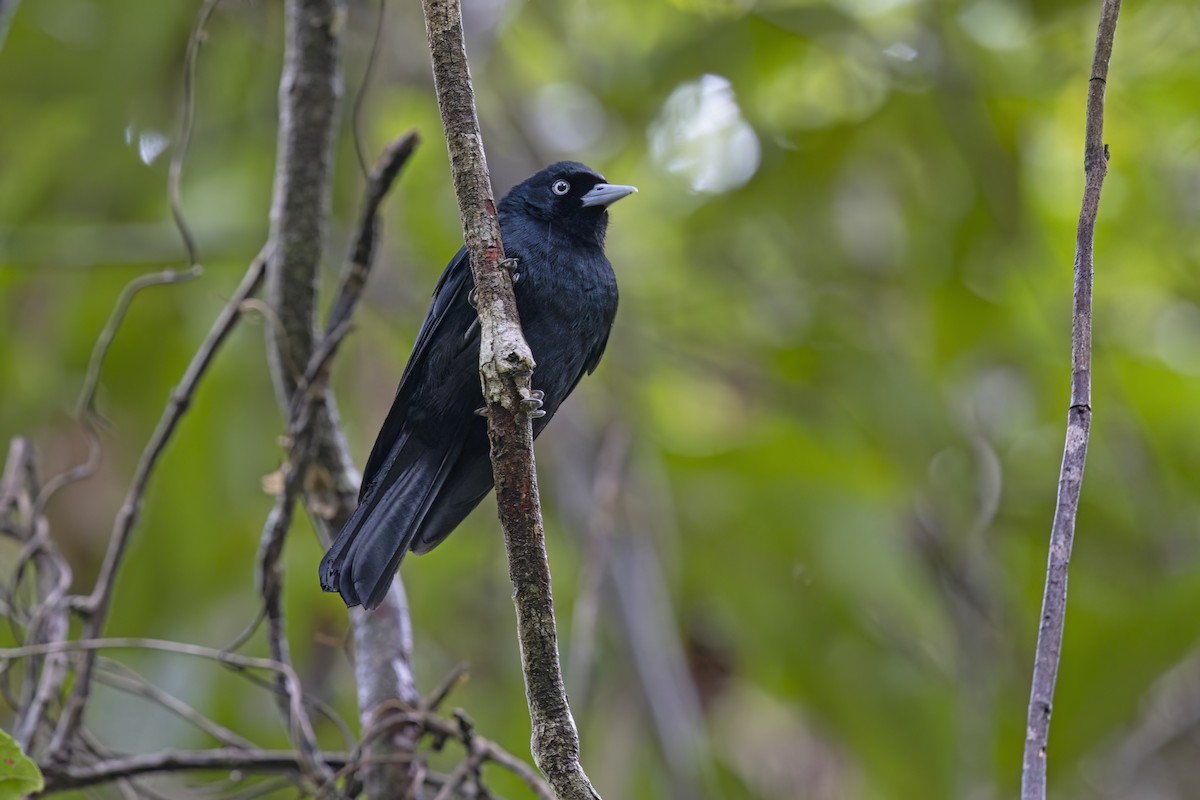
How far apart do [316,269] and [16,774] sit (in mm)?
1588

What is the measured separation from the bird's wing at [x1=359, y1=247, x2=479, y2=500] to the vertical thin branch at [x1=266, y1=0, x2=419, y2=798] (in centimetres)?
21

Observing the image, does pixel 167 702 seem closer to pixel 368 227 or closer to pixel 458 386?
pixel 458 386

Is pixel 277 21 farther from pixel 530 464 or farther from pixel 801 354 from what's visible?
pixel 530 464

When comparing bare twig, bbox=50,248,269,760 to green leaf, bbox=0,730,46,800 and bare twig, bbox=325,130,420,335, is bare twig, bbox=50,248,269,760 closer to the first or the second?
bare twig, bbox=325,130,420,335

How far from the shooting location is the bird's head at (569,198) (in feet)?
12.8

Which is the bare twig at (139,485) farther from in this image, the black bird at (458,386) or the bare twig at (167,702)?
the black bird at (458,386)

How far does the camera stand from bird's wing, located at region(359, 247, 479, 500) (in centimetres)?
331

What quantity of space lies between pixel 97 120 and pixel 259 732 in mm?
2709

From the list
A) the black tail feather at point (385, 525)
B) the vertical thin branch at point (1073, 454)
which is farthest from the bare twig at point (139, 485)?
the vertical thin branch at point (1073, 454)

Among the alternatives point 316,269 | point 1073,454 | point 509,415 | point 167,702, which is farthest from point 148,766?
point 1073,454

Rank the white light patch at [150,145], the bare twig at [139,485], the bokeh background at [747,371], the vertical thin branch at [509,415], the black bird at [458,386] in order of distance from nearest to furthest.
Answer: the vertical thin branch at [509,415] → the black bird at [458,386] → the bare twig at [139,485] → the bokeh background at [747,371] → the white light patch at [150,145]

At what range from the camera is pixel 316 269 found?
11.8 feet

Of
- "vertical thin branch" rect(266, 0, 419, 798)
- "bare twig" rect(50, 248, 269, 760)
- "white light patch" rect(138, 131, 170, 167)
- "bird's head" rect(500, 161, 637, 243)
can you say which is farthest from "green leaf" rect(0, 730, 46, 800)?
"white light patch" rect(138, 131, 170, 167)

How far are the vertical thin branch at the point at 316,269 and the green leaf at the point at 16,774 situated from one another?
3.78 ft
